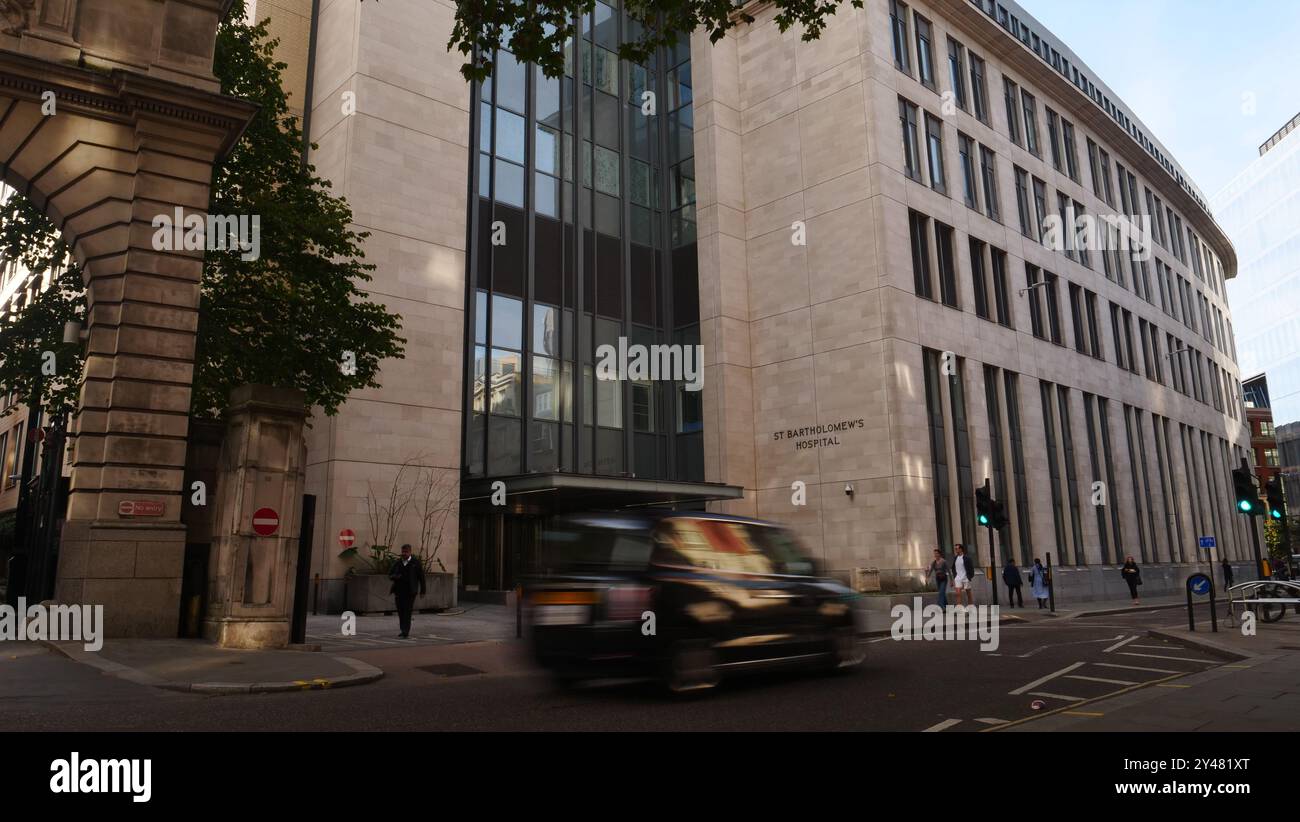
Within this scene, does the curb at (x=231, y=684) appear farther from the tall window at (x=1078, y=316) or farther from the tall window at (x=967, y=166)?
the tall window at (x=1078, y=316)

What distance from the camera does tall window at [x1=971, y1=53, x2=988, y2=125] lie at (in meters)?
37.8

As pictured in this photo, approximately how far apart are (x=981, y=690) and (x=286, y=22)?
31.1m

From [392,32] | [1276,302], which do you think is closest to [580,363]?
[392,32]

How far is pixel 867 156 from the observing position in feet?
102

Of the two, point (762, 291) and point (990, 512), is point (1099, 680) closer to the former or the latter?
point (990, 512)

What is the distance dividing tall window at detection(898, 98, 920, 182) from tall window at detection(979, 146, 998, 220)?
5.10m

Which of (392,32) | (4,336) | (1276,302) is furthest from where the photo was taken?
(1276,302)

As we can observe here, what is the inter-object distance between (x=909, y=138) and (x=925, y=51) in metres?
4.98

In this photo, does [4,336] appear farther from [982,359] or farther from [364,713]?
[982,359]

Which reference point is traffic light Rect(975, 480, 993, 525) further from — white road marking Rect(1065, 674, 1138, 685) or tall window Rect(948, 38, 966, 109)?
tall window Rect(948, 38, 966, 109)

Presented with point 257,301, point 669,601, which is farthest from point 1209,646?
point 257,301

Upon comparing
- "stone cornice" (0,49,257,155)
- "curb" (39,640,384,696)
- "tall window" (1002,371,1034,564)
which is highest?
"stone cornice" (0,49,257,155)

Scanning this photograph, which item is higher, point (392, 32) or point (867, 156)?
point (392, 32)

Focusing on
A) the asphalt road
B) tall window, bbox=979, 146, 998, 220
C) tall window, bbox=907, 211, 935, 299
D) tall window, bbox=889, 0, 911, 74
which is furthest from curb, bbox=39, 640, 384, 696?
tall window, bbox=979, 146, 998, 220
